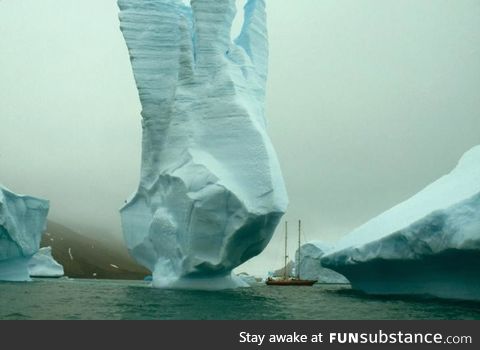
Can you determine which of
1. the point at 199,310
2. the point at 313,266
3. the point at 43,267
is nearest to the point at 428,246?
the point at 199,310

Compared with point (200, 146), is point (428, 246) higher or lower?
lower

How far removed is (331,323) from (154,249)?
35.7ft

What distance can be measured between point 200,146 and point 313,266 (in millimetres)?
18927

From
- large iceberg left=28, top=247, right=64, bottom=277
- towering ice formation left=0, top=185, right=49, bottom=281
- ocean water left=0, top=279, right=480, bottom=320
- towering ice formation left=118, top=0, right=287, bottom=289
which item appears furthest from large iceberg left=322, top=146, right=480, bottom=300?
large iceberg left=28, top=247, right=64, bottom=277

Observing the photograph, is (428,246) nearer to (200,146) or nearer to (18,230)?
(200,146)

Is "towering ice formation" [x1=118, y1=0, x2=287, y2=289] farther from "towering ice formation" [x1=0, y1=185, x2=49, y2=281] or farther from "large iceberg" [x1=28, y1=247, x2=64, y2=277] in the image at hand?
"large iceberg" [x1=28, y1=247, x2=64, y2=277]

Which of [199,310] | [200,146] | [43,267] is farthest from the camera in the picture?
[43,267]

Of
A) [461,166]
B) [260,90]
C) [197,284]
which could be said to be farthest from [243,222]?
[461,166]

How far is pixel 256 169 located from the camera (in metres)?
14.8

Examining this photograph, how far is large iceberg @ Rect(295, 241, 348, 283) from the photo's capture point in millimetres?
32375

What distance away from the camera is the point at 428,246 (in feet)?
39.9

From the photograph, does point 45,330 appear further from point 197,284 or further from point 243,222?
point 197,284

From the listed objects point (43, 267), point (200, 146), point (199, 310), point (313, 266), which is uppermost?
point (200, 146)

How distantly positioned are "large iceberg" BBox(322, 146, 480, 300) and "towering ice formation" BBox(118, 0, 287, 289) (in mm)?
2574
